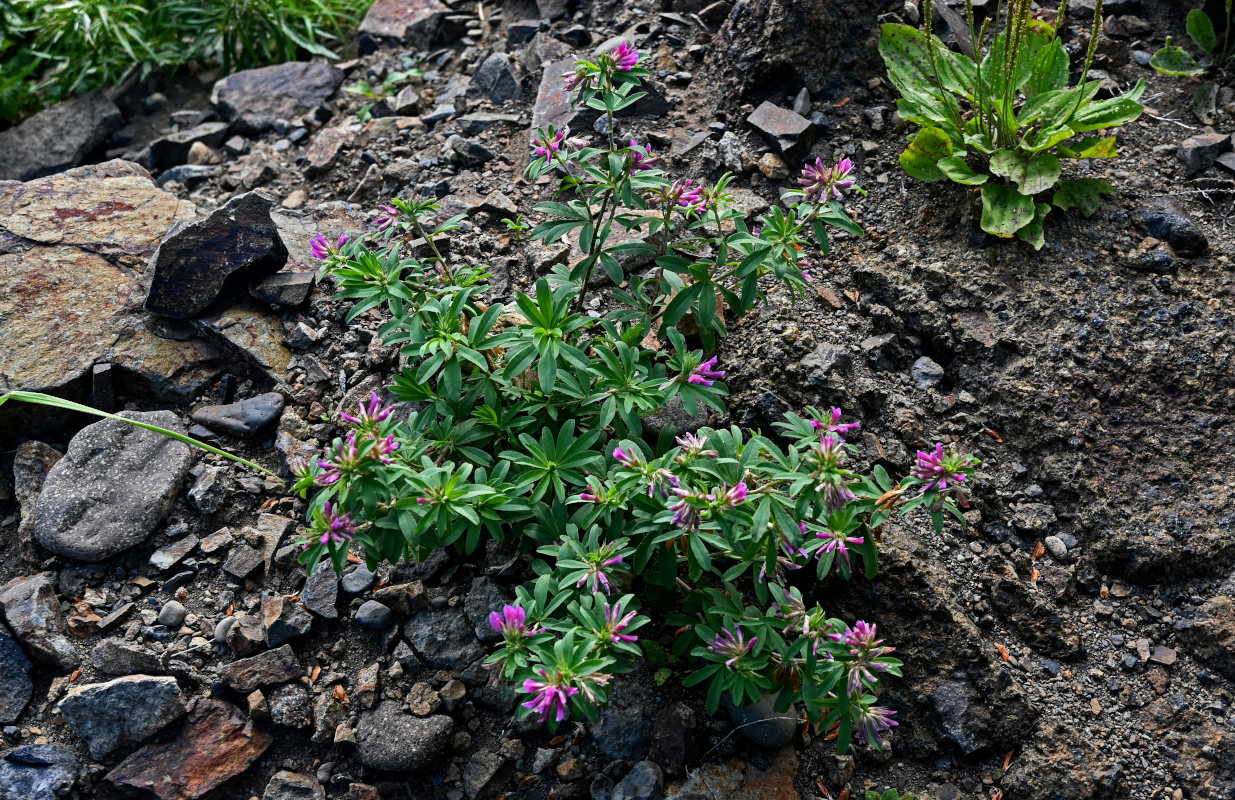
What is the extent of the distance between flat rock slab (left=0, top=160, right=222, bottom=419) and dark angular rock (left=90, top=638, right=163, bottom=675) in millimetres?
1196

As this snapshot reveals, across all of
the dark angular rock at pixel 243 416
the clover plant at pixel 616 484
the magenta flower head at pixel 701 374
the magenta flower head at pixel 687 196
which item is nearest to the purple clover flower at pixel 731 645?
the clover plant at pixel 616 484

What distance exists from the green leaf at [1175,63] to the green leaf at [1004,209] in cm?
127

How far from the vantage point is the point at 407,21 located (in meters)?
6.23

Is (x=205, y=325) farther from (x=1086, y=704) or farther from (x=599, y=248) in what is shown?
(x=1086, y=704)

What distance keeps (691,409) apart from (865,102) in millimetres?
2483

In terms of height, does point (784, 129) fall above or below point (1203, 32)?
below

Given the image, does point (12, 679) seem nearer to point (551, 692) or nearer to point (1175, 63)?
point (551, 692)

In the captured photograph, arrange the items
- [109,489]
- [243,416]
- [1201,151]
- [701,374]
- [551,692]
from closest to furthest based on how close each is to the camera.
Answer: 1. [551,692]
2. [701,374]
3. [109,489]
4. [243,416]
5. [1201,151]

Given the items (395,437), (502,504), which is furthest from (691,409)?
(395,437)

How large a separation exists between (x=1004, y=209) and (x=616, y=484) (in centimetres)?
232

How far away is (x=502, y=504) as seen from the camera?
304 cm

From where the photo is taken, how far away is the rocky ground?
3.28 meters

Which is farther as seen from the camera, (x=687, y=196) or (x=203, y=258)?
(x=203, y=258)

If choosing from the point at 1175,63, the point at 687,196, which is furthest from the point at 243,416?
the point at 1175,63
